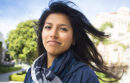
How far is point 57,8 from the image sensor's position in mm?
1770

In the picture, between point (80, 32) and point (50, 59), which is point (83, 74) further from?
point (80, 32)

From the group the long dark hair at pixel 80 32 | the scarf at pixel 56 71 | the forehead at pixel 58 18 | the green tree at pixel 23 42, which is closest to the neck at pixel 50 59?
the scarf at pixel 56 71

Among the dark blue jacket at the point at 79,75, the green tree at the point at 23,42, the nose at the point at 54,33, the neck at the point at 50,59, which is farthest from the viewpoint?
the green tree at the point at 23,42

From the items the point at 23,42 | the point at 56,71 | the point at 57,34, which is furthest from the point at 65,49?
the point at 23,42

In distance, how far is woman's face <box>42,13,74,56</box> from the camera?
5.07ft

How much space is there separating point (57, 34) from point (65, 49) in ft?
0.56

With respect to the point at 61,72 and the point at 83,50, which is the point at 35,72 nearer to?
the point at 61,72

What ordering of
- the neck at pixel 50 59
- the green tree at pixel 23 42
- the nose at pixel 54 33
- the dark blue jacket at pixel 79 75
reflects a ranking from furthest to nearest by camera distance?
the green tree at pixel 23 42, the neck at pixel 50 59, the nose at pixel 54 33, the dark blue jacket at pixel 79 75

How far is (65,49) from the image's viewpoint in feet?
5.26

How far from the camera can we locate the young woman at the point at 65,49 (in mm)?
1388

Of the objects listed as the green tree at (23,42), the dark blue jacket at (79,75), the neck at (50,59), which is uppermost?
the neck at (50,59)

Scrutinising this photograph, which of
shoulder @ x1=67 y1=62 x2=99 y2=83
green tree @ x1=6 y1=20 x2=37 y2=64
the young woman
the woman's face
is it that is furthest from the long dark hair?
green tree @ x1=6 y1=20 x2=37 y2=64

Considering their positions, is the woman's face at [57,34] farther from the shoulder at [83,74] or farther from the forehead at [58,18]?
the shoulder at [83,74]

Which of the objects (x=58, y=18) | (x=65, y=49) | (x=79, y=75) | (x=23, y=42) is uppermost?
(x=58, y=18)
